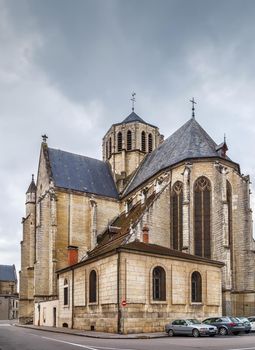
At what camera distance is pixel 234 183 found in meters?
37.4

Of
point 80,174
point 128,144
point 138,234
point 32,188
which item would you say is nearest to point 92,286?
point 138,234

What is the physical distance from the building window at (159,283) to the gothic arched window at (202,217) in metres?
9.06

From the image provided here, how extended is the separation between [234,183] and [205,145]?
425 centimetres

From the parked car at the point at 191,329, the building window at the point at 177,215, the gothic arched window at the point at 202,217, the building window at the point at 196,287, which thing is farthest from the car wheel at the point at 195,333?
the building window at the point at 177,215

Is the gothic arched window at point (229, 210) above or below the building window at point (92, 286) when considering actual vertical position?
above

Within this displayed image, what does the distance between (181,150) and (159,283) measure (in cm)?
1627

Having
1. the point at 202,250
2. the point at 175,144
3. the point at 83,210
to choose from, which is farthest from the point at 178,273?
the point at 83,210

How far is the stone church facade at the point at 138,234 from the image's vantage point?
25750mm

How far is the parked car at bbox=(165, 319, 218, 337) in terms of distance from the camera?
72.8 feet

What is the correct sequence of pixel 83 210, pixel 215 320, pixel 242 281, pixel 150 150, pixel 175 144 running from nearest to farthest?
1. pixel 215 320
2. pixel 242 281
3. pixel 175 144
4. pixel 83 210
5. pixel 150 150

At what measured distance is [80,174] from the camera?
161ft

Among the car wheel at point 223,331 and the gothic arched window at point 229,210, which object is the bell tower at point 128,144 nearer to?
the gothic arched window at point 229,210

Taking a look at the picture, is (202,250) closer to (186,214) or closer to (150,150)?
(186,214)

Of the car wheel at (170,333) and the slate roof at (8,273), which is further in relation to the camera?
the slate roof at (8,273)
